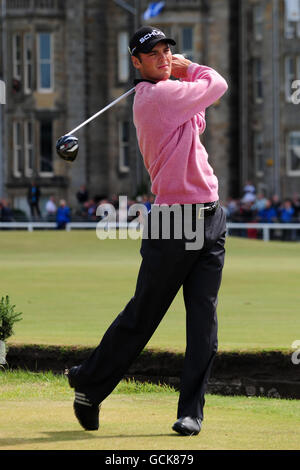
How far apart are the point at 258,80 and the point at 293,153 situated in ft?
10.9

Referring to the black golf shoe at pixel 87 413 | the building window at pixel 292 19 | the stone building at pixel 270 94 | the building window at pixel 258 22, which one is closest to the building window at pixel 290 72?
the stone building at pixel 270 94

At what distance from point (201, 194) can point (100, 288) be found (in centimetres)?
1066

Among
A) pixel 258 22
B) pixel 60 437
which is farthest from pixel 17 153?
pixel 60 437

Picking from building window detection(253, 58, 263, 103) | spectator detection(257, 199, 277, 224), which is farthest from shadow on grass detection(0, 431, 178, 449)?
building window detection(253, 58, 263, 103)

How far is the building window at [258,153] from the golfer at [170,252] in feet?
138

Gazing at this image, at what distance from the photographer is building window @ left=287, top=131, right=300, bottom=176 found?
4694 cm

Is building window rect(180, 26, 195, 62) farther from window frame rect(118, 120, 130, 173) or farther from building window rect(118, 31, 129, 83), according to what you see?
window frame rect(118, 120, 130, 173)

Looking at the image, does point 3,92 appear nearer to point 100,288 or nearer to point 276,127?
point 276,127

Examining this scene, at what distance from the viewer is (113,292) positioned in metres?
15.9

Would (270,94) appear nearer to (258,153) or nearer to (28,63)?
(258,153)

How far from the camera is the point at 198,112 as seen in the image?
6145 millimetres

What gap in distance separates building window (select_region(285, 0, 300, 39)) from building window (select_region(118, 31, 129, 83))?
7.49 metres

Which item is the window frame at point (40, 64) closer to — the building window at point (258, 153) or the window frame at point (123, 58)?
the window frame at point (123, 58)

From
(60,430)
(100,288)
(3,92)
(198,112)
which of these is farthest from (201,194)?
(3,92)
